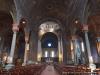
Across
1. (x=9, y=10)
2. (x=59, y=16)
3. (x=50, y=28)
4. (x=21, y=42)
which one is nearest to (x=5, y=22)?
(x=9, y=10)

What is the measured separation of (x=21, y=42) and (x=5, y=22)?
7.33m

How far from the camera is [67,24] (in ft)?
75.3

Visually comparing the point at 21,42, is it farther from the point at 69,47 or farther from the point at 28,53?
the point at 69,47

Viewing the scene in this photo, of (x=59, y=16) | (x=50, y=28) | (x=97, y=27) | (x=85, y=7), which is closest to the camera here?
(x=85, y=7)

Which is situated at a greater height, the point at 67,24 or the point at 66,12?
the point at 66,12

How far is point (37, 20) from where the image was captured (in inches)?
901

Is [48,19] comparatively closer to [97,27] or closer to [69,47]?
[69,47]

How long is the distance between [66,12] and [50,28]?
11838 millimetres

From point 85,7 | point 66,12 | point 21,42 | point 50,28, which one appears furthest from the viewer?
point 50,28

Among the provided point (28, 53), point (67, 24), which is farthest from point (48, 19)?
point (28, 53)

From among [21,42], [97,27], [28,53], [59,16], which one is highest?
[59,16]

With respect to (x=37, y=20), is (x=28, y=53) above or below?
below

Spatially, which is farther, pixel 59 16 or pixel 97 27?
pixel 59 16

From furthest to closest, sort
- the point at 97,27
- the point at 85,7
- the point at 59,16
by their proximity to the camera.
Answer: the point at 59,16
the point at 97,27
the point at 85,7
